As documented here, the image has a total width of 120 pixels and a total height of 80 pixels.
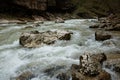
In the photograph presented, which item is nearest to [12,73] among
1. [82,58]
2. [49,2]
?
[82,58]

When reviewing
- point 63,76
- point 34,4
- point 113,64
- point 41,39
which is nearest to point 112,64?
point 113,64

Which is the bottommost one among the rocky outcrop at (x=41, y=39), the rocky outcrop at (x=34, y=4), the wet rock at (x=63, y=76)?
the wet rock at (x=63, y=76)

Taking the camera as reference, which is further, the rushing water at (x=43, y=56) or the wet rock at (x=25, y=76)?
the rushing water at (x=43, y=56)

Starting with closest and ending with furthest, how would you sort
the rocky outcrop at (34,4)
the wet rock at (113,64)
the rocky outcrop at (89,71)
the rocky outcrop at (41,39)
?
the rocky outcrop at (89,71) < the wet rock at (113,64) < the rocky outcrop at (41,39) < the rocky outcrop at (34,4)

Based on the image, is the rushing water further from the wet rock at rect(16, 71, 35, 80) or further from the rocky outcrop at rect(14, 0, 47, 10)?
the rocky outcrop at rect(14, 0, 47, 10)

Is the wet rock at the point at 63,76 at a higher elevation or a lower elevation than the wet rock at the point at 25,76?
higher

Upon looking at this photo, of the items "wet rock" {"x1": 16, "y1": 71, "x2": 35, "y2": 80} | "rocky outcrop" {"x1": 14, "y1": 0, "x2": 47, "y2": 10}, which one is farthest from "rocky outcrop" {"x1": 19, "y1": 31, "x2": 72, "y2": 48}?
"rocky outcrop" {"x1": 14, "y1": 0, "x2": 47, "y2": 10}

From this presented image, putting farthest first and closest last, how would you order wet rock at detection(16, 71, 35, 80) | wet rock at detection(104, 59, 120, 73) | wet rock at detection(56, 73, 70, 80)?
wet rock at detection(104, 59, 120, 73) → wet rock at detection(16, 71, 35, 80) → wet rock at detection(56, 73, 70, 80)

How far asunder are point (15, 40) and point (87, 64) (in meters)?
8.39

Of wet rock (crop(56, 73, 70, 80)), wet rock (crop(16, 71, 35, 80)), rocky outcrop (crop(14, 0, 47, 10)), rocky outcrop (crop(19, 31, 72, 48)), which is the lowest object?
wet rock (crop(16, 71, 35, 80))

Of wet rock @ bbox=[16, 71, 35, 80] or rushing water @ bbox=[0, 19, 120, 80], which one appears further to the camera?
rushing water @ bbox=[0, 19, 120, 80]

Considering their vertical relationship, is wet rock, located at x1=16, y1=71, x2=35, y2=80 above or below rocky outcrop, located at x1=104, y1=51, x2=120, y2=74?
below

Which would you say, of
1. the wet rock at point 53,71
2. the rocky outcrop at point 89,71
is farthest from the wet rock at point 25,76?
the rocky outcrop at point 89,71

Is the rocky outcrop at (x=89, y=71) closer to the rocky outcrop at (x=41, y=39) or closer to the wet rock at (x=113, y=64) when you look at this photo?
the wet rock at (x=113, y=64)
